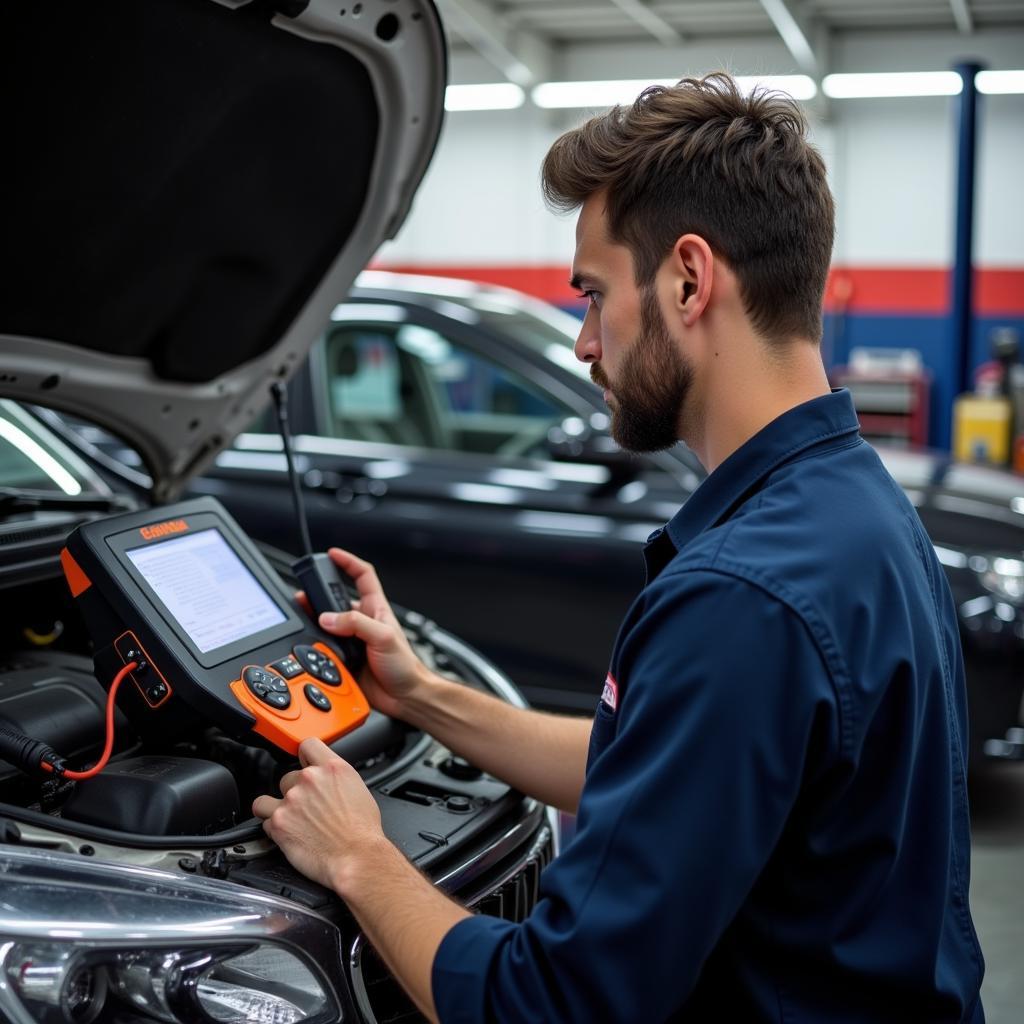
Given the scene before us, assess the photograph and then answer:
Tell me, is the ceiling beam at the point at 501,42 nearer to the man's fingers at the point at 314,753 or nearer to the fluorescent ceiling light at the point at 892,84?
the fluorescent ceiling light at the point at 892,84

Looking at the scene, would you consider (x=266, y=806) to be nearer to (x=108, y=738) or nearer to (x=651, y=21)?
(x=108, y=738)

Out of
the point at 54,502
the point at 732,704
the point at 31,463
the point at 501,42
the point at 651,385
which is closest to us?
the point at 732,704

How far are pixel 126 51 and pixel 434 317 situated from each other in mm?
2410

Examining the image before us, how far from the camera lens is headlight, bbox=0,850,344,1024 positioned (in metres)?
1.15

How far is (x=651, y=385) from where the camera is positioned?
1.29m

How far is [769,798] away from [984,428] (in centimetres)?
777

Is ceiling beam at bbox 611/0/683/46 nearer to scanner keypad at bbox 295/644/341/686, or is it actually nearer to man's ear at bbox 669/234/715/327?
scanner keypad at bbox 295/644/341/686

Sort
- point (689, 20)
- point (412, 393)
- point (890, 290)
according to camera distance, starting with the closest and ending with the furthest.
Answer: point (412, 393) < point (689, 20) < point (890, 290)

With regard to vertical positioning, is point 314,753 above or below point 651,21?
below

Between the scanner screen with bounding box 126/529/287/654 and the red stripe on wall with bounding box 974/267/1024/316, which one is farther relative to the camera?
the red stripe on wall with bounding box 974/267/1024/316

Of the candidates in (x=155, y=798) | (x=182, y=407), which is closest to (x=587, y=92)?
(x=182, y=407)

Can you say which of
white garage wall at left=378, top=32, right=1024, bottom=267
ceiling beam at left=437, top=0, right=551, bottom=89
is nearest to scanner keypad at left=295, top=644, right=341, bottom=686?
ceiling beam at left=437, top=0, right=551, bottom=89

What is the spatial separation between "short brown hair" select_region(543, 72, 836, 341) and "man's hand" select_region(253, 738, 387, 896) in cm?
65

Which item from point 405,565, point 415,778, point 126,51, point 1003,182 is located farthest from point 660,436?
point 1003,182
